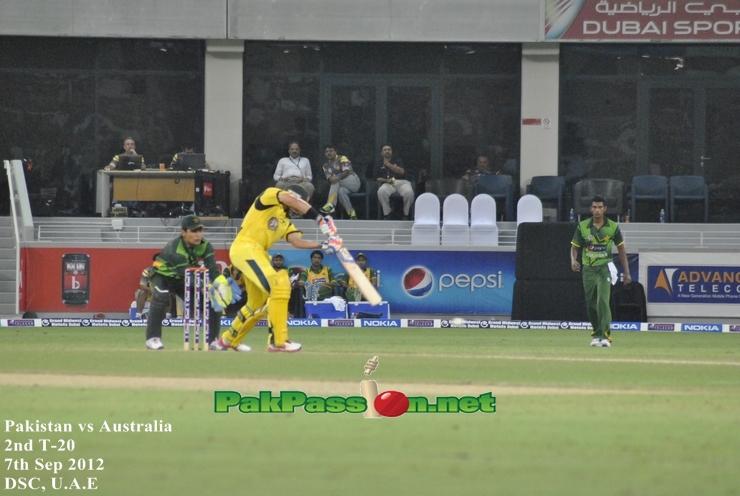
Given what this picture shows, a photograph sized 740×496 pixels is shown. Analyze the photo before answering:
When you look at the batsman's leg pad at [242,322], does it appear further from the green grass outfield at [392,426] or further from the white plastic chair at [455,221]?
the white plastic chair at [455,221]

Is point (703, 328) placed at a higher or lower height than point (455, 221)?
lower

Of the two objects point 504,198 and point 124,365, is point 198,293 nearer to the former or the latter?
point 124,365

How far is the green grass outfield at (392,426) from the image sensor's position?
250 inches

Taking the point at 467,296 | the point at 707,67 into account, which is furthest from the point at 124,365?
the point at 707,67

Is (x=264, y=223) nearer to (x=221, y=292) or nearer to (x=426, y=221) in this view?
(x=221, y=292)

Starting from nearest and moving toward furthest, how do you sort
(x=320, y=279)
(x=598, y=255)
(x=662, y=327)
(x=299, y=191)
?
(x=299, y=191) → (x=598, y=255) → (x=662, y=327) → (x=320, y=279)

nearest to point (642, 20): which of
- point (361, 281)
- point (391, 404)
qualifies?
point (361, 281)

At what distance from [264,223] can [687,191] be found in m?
14.8

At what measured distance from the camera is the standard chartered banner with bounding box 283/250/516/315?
2222cm

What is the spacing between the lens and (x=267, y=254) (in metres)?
12.6

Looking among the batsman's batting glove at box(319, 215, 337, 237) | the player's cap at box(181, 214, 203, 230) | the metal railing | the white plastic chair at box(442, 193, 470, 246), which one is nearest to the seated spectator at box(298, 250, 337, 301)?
the metal railing

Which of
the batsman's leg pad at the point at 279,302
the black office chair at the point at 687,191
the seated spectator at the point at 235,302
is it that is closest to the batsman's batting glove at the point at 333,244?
the batsman's leg pad at the point at 279,302

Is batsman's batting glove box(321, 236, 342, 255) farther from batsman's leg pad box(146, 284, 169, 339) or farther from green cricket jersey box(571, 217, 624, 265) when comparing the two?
green cricket jersey box(571, 217, 624, 265)

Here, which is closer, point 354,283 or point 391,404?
point 391,404
